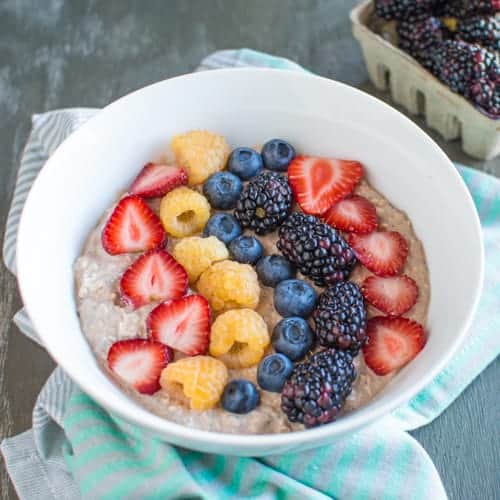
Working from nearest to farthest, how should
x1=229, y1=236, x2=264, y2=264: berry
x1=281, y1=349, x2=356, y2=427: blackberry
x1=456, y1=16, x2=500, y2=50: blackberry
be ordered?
x1=281, y1=349, x2=356, y2=427: blackberry, x1=229, y1=236, x2=264, y2=264: berry, x1=456, y1=16, x2=500, y2=50: blackberry

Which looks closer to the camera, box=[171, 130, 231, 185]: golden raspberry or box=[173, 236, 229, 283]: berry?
box=[173, 236, 229, 283]: berry

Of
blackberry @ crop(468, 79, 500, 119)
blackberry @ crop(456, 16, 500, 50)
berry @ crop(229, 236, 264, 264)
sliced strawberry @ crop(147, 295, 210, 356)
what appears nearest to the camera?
sliced strawberry @ crop(147, 295, 210, 356)

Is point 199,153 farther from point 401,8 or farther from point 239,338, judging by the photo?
point 401,8

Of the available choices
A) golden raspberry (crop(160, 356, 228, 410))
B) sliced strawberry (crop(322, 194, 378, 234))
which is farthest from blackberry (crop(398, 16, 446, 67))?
golden raspberry (crop(160, 356, 228, 410))

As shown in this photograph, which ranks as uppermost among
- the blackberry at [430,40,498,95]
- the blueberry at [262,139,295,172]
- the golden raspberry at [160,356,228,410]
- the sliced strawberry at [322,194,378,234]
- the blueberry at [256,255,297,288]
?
the blackberry at [430,40,498,95]

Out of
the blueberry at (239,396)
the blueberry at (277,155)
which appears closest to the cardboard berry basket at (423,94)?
the blueberry at (277,155)

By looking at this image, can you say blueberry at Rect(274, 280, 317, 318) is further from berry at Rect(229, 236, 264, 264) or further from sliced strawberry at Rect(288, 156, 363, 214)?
sliced strawberry at Rect(288, 156, 363, 214)

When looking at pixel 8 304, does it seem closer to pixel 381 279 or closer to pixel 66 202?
pixel 66 202

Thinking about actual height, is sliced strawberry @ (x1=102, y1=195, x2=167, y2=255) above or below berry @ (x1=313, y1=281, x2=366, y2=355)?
below
